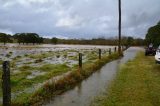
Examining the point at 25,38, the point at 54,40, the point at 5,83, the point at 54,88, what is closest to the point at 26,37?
the point at 25,38

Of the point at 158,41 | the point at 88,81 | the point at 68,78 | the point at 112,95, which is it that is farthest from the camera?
the point at 158,41

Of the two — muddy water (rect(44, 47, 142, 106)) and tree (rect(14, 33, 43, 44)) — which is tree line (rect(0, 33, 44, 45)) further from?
muddy water (rect(44, 47, 142, 106))

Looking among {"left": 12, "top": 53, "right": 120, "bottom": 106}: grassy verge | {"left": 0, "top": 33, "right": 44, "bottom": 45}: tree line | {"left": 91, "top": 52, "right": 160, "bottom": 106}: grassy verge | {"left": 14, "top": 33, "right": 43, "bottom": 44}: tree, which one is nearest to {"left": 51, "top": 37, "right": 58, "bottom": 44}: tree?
{"left": 0, "top": 33, "right": 44, "bottom": 45}: tree line

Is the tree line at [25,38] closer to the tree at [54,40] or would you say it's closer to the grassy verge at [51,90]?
the tree at [54,40]

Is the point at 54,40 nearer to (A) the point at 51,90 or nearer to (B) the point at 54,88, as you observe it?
(B) the point at 54,88

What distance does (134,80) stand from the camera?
666 inches

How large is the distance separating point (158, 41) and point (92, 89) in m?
50.8

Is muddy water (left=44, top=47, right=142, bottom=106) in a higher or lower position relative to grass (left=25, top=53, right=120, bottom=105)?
lower

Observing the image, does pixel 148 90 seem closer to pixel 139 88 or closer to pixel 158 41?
pixel 139 88

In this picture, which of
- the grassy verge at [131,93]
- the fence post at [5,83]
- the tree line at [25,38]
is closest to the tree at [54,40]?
the tree line at [25,38]

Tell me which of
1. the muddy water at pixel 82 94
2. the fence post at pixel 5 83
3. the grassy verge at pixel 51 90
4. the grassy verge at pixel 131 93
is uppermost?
the fence post at pixel 5 83

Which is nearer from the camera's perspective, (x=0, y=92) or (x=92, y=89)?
(x=0, y=92)

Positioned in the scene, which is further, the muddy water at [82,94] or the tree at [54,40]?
the tree at [54,40]

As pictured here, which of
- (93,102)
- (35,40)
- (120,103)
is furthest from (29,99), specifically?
(35,40)
